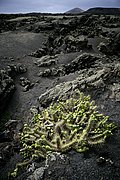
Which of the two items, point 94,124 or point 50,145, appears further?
point 94,124

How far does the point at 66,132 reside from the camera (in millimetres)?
6281

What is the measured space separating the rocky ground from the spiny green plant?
25 cm

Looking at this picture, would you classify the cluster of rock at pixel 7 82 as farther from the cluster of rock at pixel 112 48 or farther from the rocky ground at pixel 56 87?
the cluster of rock at pixel 112 48

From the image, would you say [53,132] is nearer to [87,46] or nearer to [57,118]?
[57,118]

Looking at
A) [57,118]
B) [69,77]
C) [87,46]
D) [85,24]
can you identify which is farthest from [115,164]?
[85,24]

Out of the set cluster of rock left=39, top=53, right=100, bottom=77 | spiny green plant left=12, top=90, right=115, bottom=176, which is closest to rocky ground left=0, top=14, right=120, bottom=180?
cluster of rock left=39, top=53, right=100, bottom=77

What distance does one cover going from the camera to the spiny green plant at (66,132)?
600cm

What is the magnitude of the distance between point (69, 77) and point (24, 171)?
5.84m

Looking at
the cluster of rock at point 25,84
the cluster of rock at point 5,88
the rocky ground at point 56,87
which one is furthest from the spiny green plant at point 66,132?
the cluster of rock at point 25,84

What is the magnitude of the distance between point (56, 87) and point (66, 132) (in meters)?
3.82

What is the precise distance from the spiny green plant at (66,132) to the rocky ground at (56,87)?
0.82ft

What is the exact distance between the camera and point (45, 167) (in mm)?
5594

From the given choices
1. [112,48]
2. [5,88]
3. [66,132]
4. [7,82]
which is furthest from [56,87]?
[112,48]

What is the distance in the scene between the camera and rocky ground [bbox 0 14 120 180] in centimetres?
553
